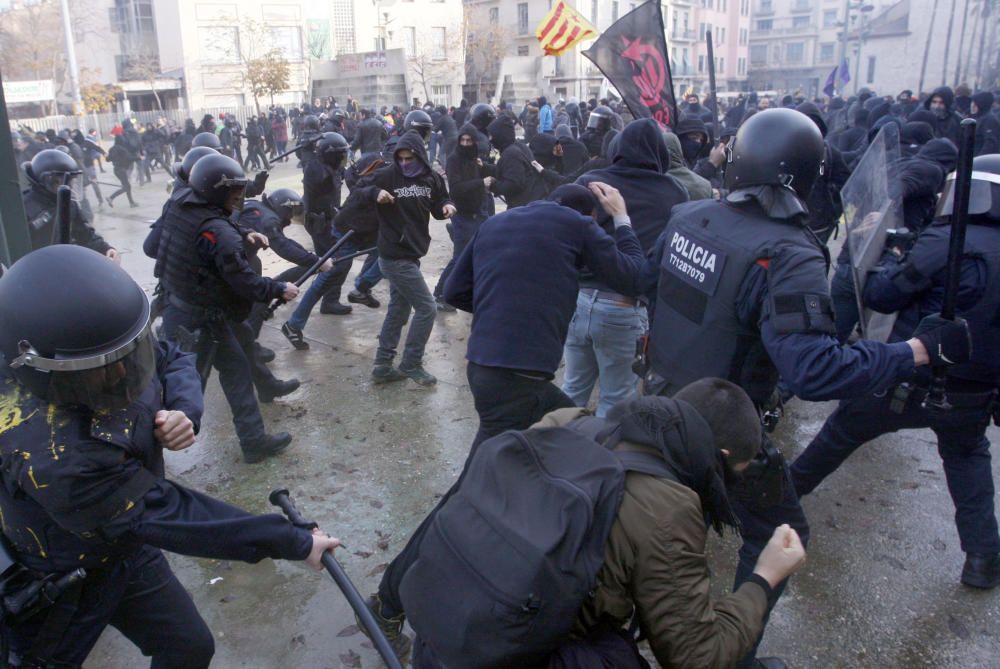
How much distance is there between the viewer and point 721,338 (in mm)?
2842

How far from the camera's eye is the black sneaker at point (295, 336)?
22.6 feet

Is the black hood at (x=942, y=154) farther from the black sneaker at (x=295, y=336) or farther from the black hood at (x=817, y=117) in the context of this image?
the black sneaker at (x=295, y=336)

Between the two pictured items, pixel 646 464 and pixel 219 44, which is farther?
pixel 219 44

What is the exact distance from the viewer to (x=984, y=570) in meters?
3.45

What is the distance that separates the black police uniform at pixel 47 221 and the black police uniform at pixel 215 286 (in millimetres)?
1345

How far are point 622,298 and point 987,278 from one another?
5.25 ft

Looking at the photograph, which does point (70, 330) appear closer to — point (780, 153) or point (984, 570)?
point (780, 153)

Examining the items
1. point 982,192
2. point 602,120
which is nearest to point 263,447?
point 982,192

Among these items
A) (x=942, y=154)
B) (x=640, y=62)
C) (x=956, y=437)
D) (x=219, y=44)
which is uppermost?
(x=219, y=44)

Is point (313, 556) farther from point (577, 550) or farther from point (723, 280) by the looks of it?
point (723, 280)

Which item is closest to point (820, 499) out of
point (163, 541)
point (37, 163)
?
point (163, 541)

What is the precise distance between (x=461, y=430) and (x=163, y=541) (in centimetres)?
320

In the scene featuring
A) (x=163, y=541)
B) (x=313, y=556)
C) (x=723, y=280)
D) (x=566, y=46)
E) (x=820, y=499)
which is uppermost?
(x=566, y=46)

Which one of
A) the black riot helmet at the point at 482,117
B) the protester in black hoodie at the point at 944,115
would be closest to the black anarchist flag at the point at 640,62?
the black riot helmet at the point at 482,117
